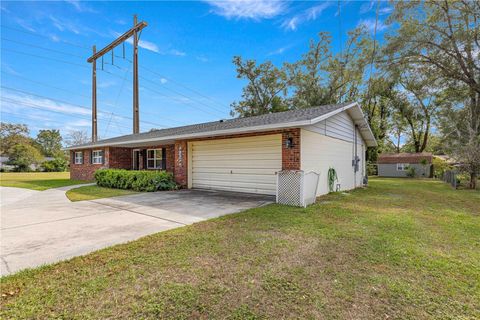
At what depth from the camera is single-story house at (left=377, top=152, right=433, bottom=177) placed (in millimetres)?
26469

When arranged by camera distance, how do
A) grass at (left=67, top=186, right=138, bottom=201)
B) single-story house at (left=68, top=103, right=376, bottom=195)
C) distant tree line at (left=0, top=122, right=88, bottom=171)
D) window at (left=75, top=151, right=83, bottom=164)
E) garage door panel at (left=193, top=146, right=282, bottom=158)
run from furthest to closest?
distant tree line at (left=0, top=122, right=88, bottom=171) → window at (left=75, top=151, right=83, bottom=164) → garage door panel at (left=193, top=146, right=282, bottom=158) → grass at (left=67, top=186, right=138, bottom=201) → single-story house at (left=68, top=103, right=376, bottom=195)

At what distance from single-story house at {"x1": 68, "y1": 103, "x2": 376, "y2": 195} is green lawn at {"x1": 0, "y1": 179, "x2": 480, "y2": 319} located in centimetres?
381

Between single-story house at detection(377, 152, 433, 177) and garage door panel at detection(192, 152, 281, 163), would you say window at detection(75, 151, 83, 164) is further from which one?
single-story house at detection(377, 152, 433, 177)

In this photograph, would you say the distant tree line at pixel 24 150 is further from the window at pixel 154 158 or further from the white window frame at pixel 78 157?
the window at pixel 154 158

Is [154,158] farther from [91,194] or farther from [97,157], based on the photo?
[91,194]

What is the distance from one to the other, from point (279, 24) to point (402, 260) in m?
14.5

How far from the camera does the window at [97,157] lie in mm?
15978

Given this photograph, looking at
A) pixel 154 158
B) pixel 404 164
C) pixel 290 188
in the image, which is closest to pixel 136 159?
pixel 154 158

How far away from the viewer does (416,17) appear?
15.3 m

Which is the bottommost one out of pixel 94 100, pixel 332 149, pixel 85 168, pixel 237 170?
pixel 85 168

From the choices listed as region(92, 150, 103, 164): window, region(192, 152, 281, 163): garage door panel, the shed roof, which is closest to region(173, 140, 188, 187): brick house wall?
region(192, 152, 281, 163): garage door panel

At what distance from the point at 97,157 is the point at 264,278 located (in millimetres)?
17160

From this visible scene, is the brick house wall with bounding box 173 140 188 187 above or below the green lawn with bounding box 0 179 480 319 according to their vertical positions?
above

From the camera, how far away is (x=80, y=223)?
492cm
